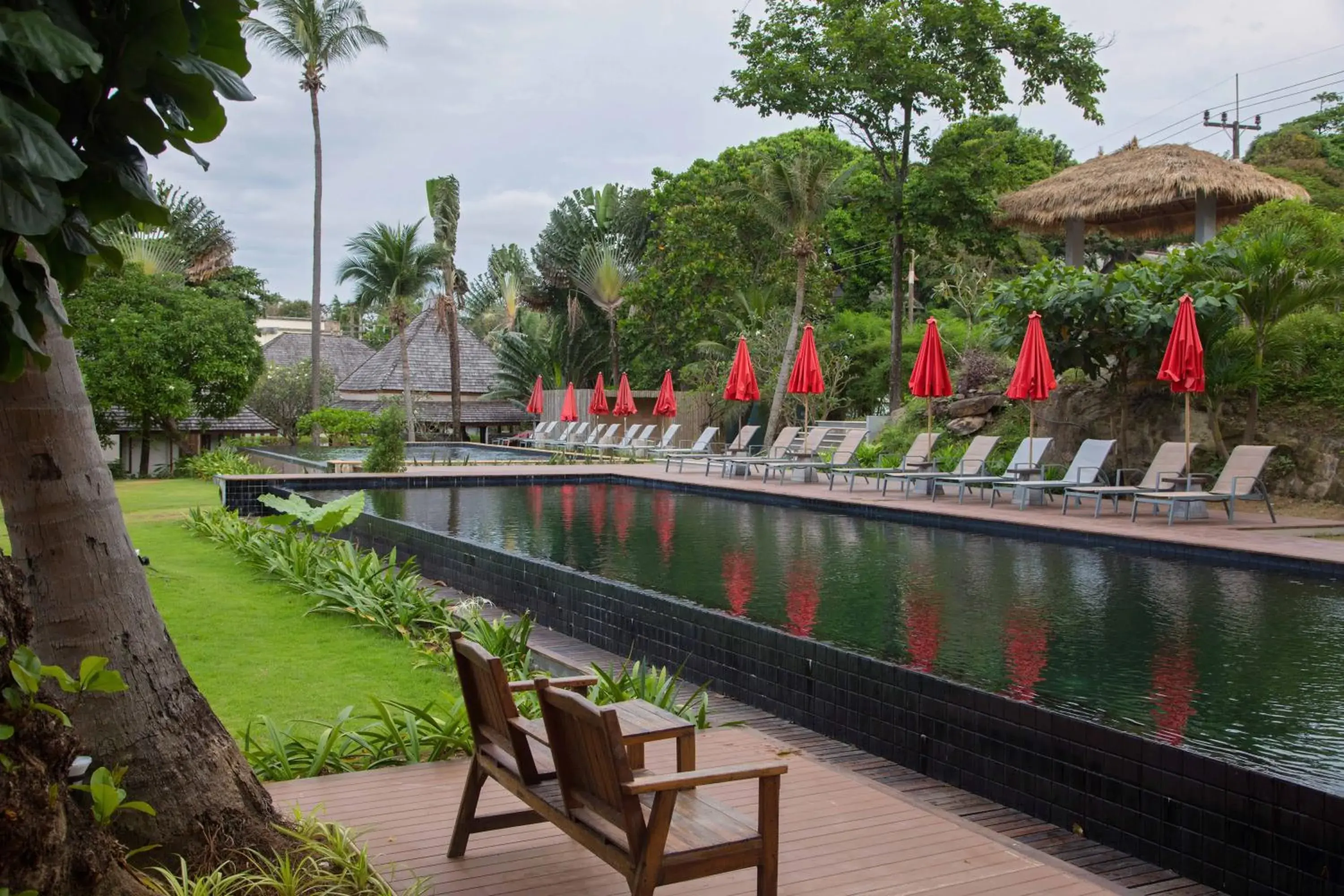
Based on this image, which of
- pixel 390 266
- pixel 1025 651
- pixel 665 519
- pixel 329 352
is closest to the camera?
pixel 1025 651

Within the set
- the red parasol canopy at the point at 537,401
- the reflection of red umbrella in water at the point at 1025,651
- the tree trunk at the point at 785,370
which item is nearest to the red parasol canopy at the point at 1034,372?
the reflection of red umbrella in water at the point at 1025,651

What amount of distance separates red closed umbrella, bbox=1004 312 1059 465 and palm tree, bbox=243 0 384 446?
61.4 ft

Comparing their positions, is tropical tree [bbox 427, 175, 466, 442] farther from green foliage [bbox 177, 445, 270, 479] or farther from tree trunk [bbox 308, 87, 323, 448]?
green foliage [bbox 177, 445, 270, 479]

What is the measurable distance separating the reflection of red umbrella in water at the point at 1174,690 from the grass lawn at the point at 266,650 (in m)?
3.34

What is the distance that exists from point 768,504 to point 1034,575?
20.4 feet

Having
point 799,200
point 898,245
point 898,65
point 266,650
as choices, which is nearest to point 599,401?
point 799,200

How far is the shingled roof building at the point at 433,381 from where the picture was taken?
35094 millimetres

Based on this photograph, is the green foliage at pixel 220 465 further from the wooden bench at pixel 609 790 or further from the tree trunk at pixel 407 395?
the wooden bench at pixel 609 790

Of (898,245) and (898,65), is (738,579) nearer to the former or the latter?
(898,245)

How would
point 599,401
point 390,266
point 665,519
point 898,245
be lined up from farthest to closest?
point 390,266, point 599,401, point 898,245, point 665,519

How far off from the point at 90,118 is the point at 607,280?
30.4 metres

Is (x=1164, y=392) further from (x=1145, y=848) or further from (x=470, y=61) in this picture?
(x=1145, y=848)

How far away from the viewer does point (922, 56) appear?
69.5 ft

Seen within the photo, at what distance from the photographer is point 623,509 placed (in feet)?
48.3
